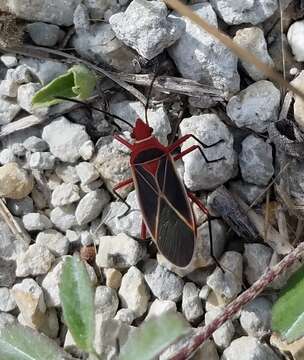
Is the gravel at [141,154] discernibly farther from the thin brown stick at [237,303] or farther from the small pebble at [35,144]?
the thin brown stick at [237,303]

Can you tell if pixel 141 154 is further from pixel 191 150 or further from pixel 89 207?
pixel 89 207

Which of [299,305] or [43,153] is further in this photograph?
[43,153]

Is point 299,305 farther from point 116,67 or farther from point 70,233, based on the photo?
point 116,67

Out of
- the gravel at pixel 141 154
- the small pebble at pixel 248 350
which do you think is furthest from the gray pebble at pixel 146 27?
the small pebble at pixel 248 350

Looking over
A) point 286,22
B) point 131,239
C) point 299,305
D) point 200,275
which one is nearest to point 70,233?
point 131,239

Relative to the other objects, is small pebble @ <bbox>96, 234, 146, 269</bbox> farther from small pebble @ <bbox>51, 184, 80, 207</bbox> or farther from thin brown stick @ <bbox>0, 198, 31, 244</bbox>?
thin brown stick @ <bbox>0, 198, 31, 244</bbox>

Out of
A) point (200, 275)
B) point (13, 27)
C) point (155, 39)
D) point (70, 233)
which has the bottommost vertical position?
point (70, 233)
